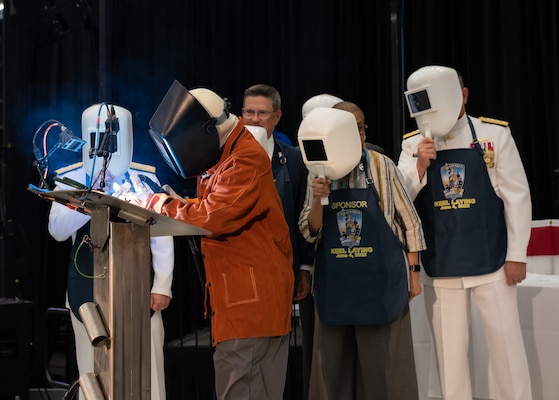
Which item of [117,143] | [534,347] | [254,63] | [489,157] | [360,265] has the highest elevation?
[254,63]

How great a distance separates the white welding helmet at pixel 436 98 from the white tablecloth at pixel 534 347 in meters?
0.88

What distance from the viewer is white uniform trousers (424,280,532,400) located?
3125 millimetres

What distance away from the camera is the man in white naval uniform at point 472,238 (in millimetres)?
3143

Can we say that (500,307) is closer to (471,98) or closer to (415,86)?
(415,86)

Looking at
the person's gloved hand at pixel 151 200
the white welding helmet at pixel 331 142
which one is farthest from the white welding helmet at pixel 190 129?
the white welding helmet at pixel 331 142

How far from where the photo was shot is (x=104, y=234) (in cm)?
192

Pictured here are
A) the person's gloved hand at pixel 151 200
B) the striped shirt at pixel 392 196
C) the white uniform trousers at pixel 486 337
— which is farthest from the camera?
the white uniform trousers at pixel 486 337

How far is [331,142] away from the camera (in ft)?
9.37

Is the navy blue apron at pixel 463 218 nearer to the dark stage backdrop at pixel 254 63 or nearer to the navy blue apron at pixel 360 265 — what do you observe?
the navy blue apron at pixel 360 265

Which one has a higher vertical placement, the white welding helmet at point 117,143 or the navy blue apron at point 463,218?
the white welding helmet at point 117,143

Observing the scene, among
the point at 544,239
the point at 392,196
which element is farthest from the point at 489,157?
the point at 544,239

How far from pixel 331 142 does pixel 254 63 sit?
10.5ft

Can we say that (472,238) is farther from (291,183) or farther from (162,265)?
(162,265)

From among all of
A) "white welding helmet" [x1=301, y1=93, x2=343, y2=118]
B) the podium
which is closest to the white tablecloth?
"white welding helmet" [x1=301, y1=93, x2=343, y2=118]
